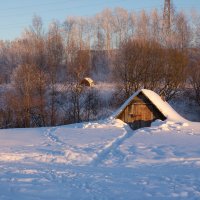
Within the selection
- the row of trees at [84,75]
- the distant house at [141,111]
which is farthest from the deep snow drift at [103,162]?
the row of trees at [84,75]

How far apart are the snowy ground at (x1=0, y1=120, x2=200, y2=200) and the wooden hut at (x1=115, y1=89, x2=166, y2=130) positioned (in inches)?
47.1

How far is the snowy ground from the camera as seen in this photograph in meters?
7.98

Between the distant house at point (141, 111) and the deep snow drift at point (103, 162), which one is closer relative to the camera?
the deep snow drift at point (103, 162)

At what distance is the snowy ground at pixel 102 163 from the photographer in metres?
7.98

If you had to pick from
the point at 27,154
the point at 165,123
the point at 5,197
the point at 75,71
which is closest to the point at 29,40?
the point at 75,71

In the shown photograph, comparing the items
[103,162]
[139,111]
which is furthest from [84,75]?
[103,162]

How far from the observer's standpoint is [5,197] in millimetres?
7516

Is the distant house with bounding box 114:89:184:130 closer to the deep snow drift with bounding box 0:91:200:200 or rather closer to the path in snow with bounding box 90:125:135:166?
the deep snow drift with bounding box 0:91:200:200

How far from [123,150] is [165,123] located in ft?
18.4

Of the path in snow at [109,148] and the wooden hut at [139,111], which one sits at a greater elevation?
the wooden hut at [139,111]

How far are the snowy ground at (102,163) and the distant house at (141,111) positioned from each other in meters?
1.18

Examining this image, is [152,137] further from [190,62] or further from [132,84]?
[190,62]

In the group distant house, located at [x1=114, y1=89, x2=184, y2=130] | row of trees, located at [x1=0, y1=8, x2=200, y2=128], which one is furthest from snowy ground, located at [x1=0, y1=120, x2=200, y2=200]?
row of trees, located at [x1=0, y1=8, x2=200, y2=128]

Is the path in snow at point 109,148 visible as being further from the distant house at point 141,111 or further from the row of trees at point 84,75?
the row of trees at point 84,75
